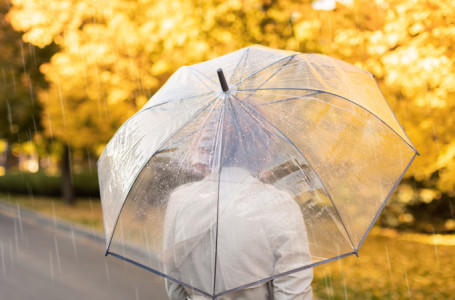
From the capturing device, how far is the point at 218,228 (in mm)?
2000

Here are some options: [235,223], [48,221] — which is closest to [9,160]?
[48,221]

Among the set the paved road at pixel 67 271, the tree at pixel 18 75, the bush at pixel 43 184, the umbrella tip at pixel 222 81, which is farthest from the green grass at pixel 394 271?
the bush at pixel 43 184

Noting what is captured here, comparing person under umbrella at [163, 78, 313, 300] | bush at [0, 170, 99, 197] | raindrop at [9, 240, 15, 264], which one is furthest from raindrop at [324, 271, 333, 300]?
bush at [0, 170, 99, 197]

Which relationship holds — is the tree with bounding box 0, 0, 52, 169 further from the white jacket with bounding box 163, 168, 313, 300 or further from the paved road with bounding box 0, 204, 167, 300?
the white jacket with bounding box 163, 168, 313, 300

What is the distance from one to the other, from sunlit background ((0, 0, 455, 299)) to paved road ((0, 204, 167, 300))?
77.7 inches

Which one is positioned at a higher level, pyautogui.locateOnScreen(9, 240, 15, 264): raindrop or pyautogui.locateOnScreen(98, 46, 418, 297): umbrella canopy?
pyautogui.locateOnScreen(98, 46, 418, 297): umbrella canopy

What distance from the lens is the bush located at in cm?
1964

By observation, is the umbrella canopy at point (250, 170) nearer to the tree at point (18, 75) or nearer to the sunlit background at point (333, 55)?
the sunlit background at point (333, 55)

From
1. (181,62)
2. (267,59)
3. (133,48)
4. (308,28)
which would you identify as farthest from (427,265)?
(133,48)

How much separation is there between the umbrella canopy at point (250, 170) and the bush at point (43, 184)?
17306 millimetres

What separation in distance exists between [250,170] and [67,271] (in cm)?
629

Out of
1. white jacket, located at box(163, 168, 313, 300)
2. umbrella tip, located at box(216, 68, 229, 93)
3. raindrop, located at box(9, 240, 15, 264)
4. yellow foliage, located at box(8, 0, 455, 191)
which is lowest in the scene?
raindrop, located at box(9, 240, 15, 264)

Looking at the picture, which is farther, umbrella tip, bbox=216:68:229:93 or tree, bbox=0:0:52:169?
tree, bbox=0:0:52:169

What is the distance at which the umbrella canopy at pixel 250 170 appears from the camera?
1992 mm
